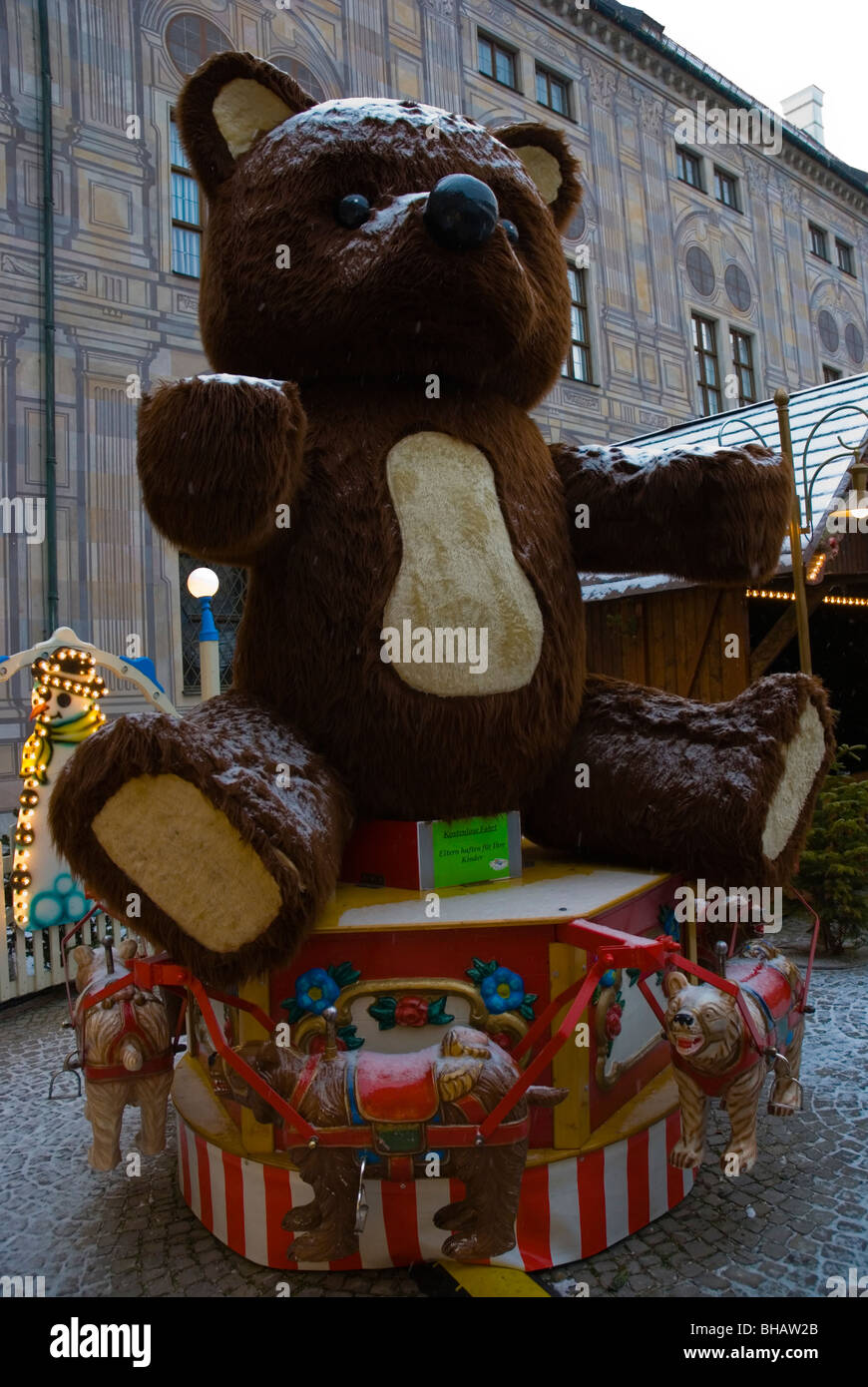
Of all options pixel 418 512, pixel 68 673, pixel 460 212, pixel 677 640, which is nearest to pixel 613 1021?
pixel 418 512

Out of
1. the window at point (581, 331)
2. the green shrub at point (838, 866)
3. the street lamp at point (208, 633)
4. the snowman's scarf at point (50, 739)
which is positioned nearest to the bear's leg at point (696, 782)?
the green shrub at point (838, 866)

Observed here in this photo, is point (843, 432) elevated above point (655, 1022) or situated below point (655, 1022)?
above

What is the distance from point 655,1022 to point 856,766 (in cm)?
627

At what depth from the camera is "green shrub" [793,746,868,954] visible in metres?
4.89

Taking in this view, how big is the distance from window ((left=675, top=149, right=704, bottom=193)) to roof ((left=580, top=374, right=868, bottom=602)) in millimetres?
11289

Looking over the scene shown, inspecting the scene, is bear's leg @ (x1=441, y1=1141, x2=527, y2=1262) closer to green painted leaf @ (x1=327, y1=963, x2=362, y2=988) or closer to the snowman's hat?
green painted leaf @ (x1=327, y1=963, x2=362, y2=988)

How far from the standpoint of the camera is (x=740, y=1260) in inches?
87.2

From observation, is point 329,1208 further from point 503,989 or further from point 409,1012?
point 503,989

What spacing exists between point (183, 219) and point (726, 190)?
41.0ft

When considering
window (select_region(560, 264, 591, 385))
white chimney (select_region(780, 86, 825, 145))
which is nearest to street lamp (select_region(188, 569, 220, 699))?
window (select_region(560, 264, 591, 385))

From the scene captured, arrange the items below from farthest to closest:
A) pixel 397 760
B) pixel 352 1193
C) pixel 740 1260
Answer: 1. pixel 397 760
2. pixel 740 1260
3. pixel 352 1193

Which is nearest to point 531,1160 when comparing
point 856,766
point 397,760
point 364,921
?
point 364,921

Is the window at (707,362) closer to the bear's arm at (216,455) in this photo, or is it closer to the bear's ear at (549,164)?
the bear's ear at (549,164)
